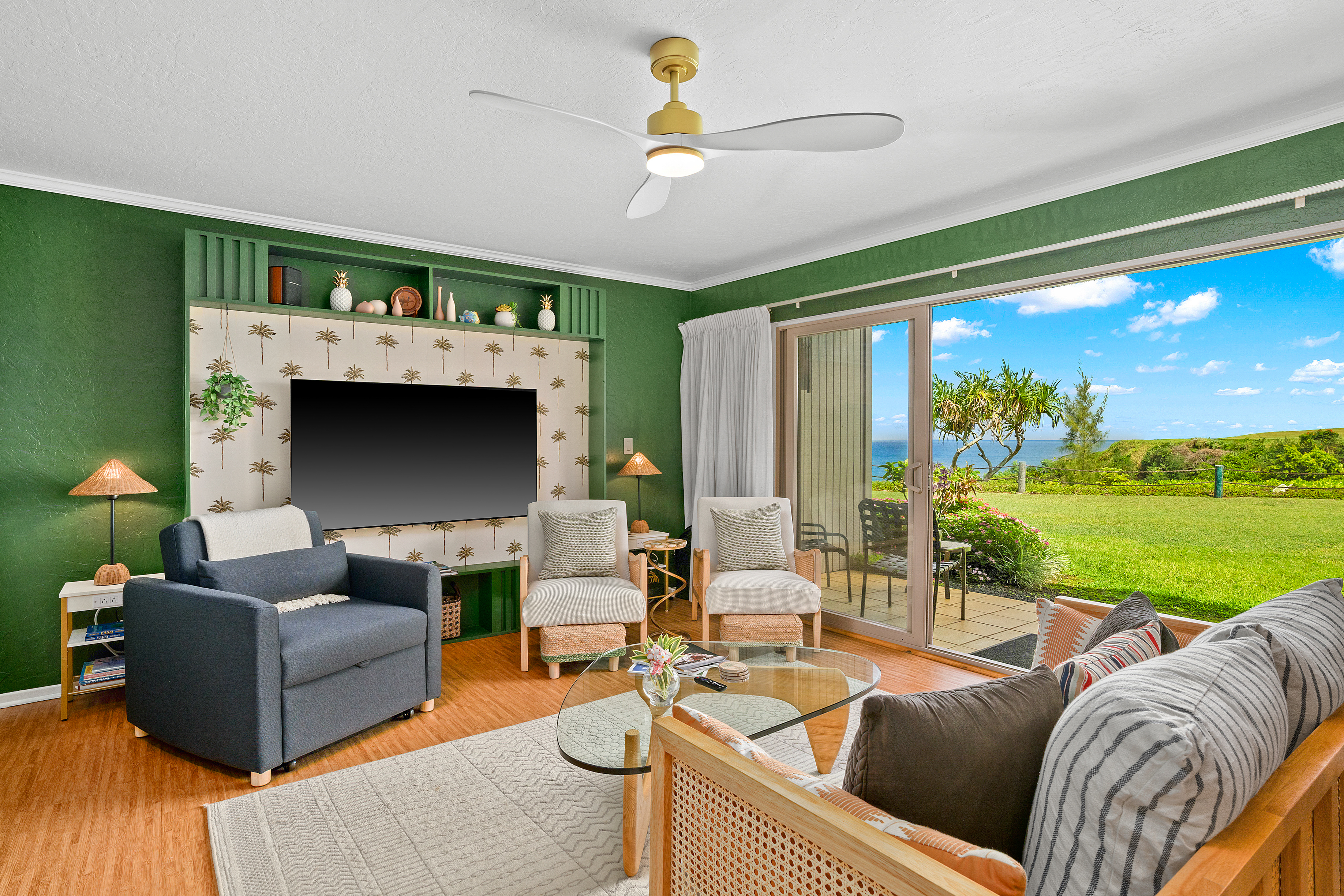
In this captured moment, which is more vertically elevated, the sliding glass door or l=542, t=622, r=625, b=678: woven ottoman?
the sliding glass door

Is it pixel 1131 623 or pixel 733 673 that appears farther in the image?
pixel 733 673

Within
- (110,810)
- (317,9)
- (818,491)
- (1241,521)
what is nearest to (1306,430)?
(1241,521)

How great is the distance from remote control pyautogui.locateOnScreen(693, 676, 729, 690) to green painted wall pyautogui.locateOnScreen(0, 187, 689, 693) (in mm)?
2979

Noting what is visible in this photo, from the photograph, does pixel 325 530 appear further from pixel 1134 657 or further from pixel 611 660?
pixel 1134 657

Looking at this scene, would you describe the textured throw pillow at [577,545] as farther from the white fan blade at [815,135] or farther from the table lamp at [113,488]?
the white fan blade at [815,135]

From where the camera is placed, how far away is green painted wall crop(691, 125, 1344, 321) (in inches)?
101

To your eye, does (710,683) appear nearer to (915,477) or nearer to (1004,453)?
(915,477)

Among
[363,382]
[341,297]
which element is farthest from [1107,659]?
[341,297]

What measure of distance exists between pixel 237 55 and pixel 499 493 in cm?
272

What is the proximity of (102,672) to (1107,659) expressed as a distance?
3969mm

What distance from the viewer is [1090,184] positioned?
124 inches

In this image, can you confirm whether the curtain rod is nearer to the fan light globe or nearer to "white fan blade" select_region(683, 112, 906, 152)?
"white fan blade" select_region(683, 112, 906, 152)

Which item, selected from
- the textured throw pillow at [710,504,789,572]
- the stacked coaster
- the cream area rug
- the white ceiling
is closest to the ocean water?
the textured throw pillow at [710,504,789,572]

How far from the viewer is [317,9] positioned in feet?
6.30
